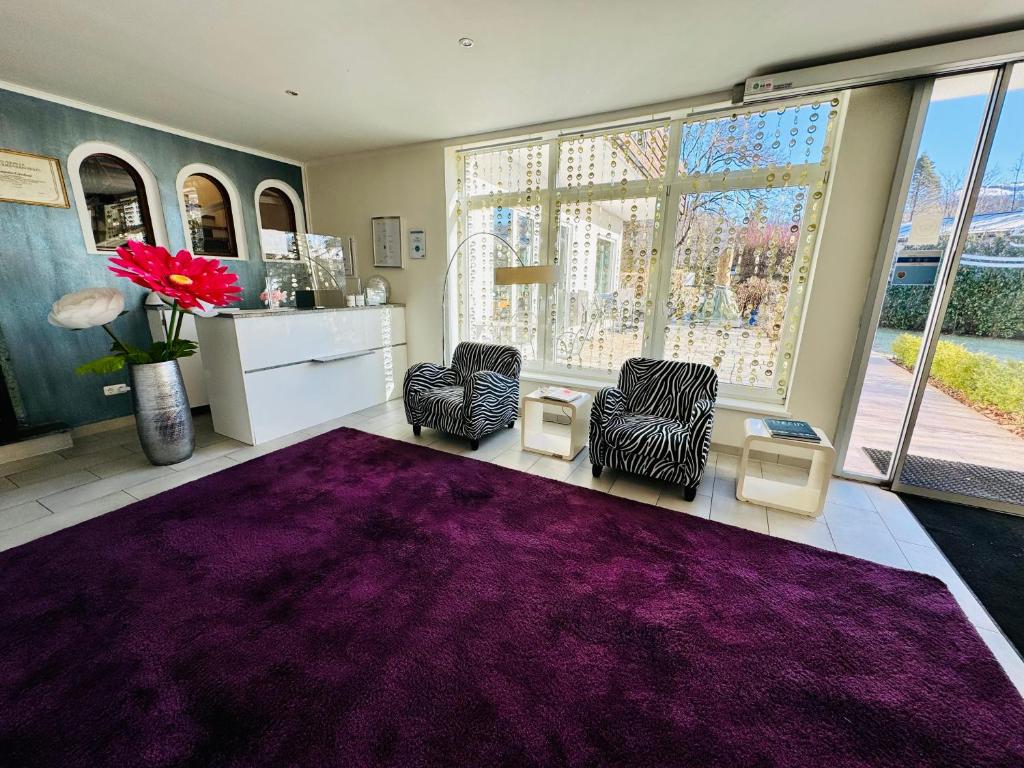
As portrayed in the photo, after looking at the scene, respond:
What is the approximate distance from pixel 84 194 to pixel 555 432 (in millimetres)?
4606

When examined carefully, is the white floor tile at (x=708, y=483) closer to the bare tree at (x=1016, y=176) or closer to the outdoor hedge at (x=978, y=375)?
the outdoor hedge at (x=978, y=375)

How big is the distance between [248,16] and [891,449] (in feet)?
16.2

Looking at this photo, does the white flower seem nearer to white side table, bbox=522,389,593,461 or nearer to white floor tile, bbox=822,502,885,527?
white side table, bbox=522,389,593,461

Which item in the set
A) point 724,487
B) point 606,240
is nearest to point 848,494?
point 724,487

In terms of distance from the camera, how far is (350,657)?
5.25 feet

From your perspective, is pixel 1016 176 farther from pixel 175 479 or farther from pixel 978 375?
pixel 175 479

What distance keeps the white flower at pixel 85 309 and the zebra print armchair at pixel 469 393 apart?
6.73 feet

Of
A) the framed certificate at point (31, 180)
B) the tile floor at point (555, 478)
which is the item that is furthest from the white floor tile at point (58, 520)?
the framed certificate at point (31, 180)

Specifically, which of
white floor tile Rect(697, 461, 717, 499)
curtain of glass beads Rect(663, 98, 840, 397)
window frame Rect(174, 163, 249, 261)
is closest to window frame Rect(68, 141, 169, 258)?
window frame Rect(174, 163, 249, 261)

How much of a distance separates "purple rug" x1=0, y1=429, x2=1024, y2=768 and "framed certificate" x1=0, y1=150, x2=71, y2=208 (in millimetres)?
2798

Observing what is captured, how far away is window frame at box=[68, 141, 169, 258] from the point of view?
135 inches

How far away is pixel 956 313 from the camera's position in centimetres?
267

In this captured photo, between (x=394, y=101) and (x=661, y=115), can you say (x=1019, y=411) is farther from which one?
(x=394, y=101)

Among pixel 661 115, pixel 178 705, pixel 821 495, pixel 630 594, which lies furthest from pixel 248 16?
pixel 821 495
